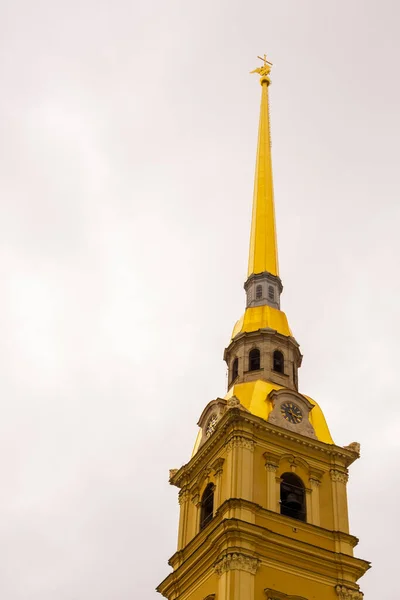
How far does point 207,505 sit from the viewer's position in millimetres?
46875

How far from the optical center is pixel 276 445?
153ft

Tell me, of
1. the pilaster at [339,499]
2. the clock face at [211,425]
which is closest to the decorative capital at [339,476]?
the pilaster at [339,499]

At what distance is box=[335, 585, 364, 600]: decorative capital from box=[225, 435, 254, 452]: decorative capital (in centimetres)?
709

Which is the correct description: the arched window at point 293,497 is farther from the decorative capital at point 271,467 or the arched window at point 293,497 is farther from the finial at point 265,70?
the finial at point 265,70

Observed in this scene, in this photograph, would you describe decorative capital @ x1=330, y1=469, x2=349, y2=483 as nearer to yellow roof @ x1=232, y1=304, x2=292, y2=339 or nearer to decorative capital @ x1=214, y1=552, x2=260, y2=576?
decorative capital @ x1=214, y1=552, x2=260, y2=576

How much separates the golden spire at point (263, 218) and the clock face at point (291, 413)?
37.8 feet

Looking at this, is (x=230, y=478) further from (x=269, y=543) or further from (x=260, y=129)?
(x=260, y=129)

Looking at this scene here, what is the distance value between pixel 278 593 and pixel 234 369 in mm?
14826

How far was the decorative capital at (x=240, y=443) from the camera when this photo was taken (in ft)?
149

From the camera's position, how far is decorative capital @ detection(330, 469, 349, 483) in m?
47.2

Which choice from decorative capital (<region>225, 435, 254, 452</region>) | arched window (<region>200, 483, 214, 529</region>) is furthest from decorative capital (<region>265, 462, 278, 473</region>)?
arched window (<region>200, 483, 214, 529</region>)

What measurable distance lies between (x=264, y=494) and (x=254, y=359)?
393 inches

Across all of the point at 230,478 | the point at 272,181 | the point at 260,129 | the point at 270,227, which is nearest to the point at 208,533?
the point at 230,478

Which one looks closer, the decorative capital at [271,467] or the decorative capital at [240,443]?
the decorative capital at [240,443]
